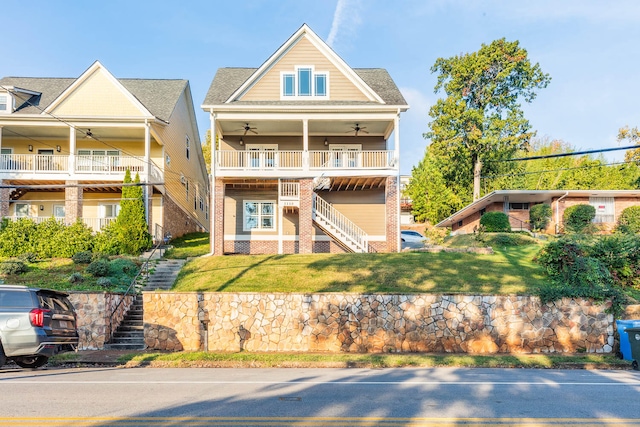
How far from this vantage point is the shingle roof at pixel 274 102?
24.8m

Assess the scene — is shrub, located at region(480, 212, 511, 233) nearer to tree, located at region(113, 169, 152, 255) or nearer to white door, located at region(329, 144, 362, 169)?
white door, located at region(329, 144, 362, 169)

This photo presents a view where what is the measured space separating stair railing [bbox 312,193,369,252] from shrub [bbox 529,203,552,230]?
522 inches

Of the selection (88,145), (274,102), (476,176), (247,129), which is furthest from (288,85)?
(476,176)

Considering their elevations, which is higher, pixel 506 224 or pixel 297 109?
pixel 297 109

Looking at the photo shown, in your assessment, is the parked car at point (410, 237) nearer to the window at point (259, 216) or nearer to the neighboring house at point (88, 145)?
the window at point (259, 216)

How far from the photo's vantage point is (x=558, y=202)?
32469mm

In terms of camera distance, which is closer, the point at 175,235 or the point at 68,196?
the point at 68,196

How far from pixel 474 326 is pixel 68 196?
70.4 ft

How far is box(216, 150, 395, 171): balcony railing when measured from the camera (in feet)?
80.1

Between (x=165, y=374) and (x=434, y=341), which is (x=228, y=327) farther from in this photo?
(x=434, y=341)

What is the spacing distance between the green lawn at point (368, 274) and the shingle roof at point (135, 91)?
40.5 ft

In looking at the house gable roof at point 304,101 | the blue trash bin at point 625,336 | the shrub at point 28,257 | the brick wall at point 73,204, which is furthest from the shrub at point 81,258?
the blue trash bin at point 625,336

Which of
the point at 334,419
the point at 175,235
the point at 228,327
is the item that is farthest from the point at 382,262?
the point at 175,235

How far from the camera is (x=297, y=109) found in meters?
24.2
